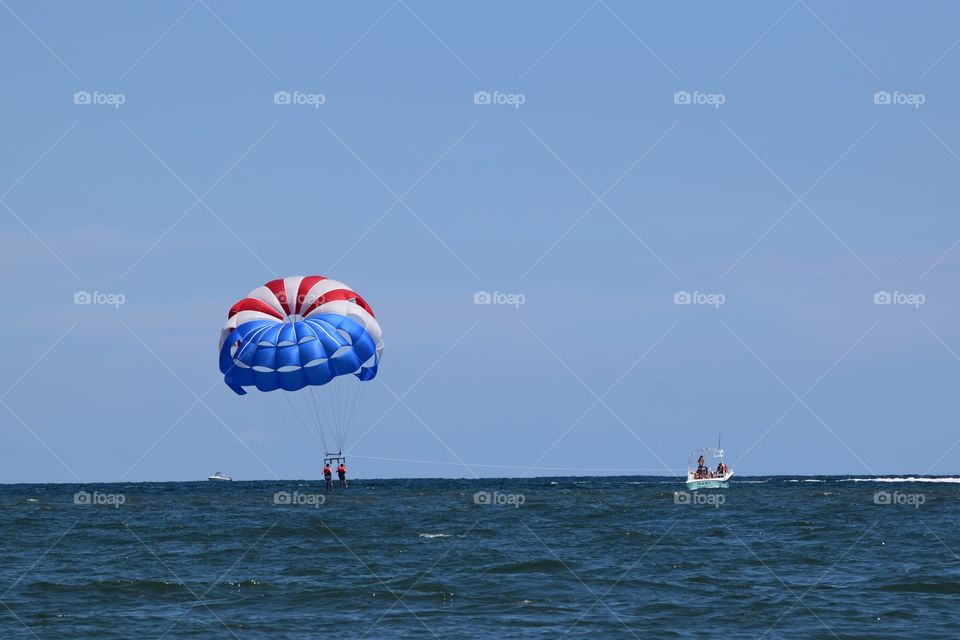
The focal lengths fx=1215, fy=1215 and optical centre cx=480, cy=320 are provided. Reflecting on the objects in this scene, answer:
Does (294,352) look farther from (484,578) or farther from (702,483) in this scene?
(702,483)

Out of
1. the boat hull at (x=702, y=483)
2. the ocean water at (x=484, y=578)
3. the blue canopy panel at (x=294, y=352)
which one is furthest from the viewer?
the boat hull at (x=702, y=483)

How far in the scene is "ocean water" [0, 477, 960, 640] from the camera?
23.9 metres

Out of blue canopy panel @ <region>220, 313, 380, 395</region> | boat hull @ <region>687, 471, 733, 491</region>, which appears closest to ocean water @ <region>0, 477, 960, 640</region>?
blue canopy panel @ <region>220, 313, 380, 395</region>

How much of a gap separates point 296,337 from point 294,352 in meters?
0.55

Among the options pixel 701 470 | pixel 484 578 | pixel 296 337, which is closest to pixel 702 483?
pixel 701 470

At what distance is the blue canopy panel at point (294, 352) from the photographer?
1560 inches

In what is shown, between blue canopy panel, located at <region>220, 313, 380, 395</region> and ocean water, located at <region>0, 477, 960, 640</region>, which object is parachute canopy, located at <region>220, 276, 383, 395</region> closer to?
blue canopy panel, located at <region>220, 313, 380, 395</region>

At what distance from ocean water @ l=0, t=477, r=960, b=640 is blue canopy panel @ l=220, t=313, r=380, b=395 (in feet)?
17.7

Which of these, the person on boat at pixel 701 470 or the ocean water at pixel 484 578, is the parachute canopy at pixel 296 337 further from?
the person on boat at pixel 701 470

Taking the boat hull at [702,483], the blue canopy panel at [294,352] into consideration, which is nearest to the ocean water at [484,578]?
the blue canopy panel at [294,352]

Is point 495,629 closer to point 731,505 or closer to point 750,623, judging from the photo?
point 750,623

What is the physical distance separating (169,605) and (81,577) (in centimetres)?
577


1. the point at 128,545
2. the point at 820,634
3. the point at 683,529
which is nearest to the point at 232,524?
the point at 128,545

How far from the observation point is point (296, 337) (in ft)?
131
